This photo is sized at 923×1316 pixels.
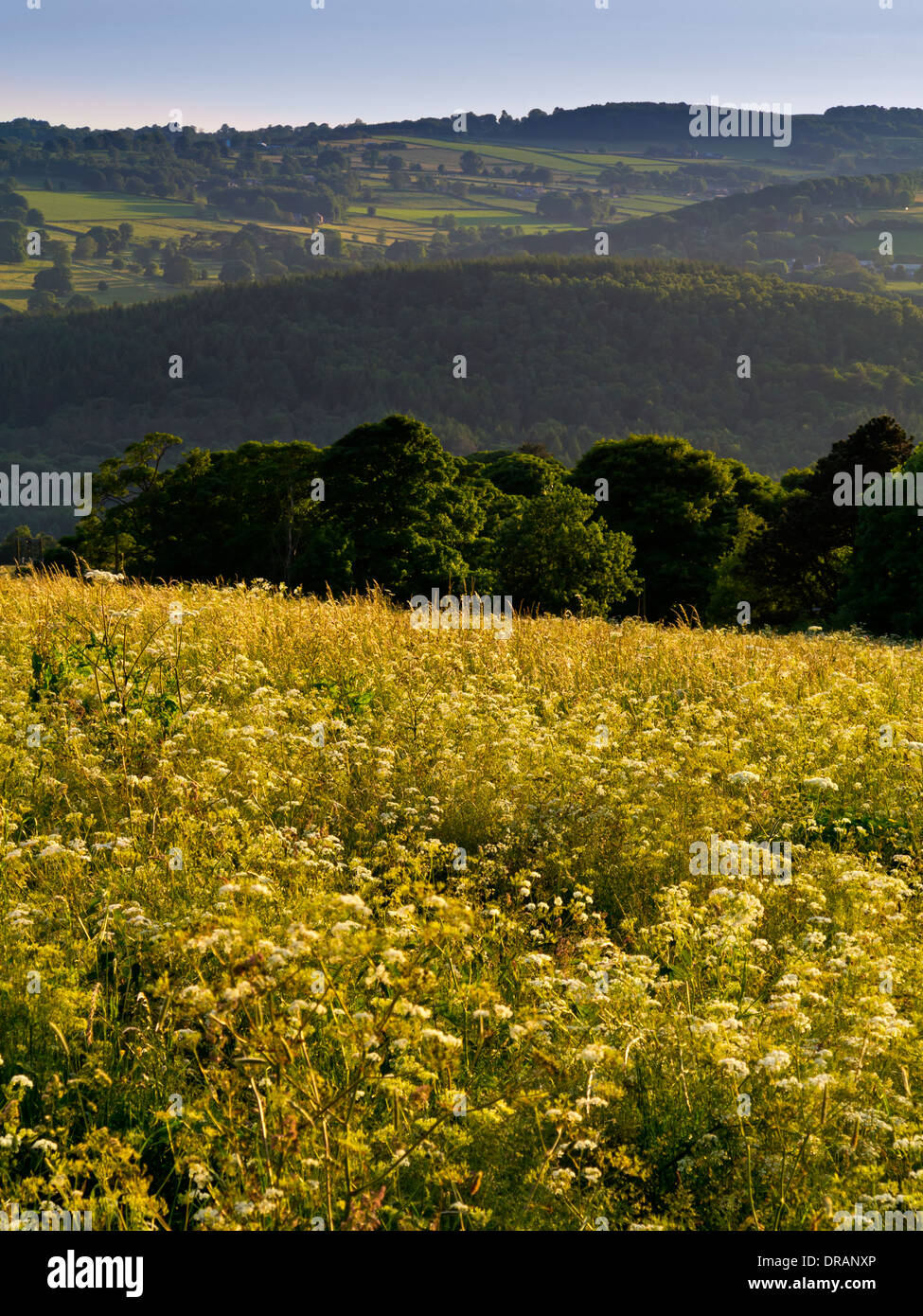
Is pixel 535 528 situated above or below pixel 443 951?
above

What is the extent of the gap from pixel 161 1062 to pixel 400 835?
2.09 metres

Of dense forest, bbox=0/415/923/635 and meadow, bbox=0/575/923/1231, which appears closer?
meadow, bbox=0/575/923/1231

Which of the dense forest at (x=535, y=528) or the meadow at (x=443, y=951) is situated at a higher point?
the dense forest at (x=535, y=528)

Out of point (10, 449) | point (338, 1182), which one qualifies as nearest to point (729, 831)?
point (338, 1182)

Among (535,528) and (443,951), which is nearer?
(443,951)

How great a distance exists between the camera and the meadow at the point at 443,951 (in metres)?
3.10

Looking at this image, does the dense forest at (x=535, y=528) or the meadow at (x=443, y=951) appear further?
the dense forest at (x=535, y=528)

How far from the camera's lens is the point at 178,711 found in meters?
7.62

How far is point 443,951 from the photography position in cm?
391

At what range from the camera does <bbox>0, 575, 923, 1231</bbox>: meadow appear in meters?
3.10

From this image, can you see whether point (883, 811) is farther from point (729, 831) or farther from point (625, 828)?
point (625, 828)

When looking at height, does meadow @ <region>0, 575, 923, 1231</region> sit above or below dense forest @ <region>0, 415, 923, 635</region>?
below

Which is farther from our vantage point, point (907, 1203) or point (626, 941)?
point (626, 941)
